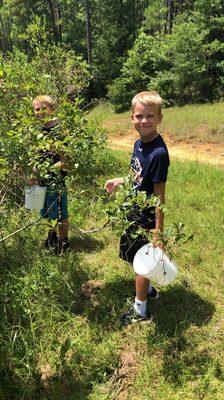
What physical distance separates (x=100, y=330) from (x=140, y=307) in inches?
13.8

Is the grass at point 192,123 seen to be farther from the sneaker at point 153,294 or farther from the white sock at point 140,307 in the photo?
the white sock at point 140,307

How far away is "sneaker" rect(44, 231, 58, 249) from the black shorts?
1.06 metres

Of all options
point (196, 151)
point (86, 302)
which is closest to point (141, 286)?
point (86, 302)

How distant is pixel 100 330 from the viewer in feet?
9.86

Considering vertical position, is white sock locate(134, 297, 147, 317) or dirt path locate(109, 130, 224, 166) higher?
white sock locate(134, 297, 147, 317)

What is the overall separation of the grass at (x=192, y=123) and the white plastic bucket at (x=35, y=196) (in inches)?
284

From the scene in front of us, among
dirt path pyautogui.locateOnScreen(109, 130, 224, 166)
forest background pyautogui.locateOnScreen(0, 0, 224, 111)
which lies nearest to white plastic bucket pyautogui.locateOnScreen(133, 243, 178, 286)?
forest background pyautogui.locateOnScreen(0, 0, 224, 111)

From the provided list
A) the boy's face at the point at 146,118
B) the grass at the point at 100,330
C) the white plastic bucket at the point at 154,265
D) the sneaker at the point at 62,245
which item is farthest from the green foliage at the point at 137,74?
the white plastic bucket at the point at 154,265

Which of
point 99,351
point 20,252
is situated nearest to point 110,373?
point 99,351

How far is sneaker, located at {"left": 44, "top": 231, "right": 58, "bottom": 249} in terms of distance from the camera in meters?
4.00

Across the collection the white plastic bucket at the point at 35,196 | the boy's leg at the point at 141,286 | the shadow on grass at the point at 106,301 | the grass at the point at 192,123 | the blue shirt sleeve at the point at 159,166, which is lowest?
the grass at the point at 192,123

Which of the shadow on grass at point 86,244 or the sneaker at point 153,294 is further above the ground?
the sneaker at point 153,294

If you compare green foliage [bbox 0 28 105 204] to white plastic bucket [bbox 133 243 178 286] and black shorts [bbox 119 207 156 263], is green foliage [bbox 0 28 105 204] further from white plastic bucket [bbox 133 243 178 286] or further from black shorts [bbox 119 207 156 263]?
white plastic bucket [bbox 133 243 178 286]

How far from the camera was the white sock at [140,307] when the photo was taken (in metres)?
3.03
